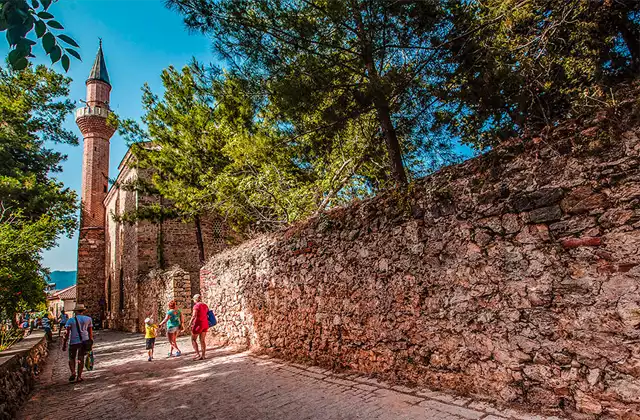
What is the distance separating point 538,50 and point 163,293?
14012 mm

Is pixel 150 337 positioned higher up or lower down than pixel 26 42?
lower down

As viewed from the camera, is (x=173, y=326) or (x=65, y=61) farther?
(x=173, y=326)

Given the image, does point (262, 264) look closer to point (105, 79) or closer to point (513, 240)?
point (513, 240)

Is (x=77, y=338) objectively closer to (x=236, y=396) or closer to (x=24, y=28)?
(x=236, y=396)

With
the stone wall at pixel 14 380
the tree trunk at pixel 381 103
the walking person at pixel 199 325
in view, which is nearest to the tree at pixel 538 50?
the tree trunk at pixel 381 103

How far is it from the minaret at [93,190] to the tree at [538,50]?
25.8m

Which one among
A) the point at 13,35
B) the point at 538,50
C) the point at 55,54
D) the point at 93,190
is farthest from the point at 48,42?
the point at 93,190

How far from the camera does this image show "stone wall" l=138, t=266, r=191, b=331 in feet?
41.7

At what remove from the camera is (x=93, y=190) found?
25.0 metres

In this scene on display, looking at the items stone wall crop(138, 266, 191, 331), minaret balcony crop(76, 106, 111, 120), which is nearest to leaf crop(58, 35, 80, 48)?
stone wall crop(138, 266, 191, 331)

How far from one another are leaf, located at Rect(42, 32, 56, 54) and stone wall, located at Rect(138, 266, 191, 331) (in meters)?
11.9

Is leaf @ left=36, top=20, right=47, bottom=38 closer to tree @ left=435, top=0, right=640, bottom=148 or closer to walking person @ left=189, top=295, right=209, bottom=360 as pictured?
tree @ left=435, top=0, right=640, bottom=148

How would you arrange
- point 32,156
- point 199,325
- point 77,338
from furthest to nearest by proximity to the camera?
point 32,156
point 199,325
point 77,338

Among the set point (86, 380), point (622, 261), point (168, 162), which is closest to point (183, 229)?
point (168, 162)
